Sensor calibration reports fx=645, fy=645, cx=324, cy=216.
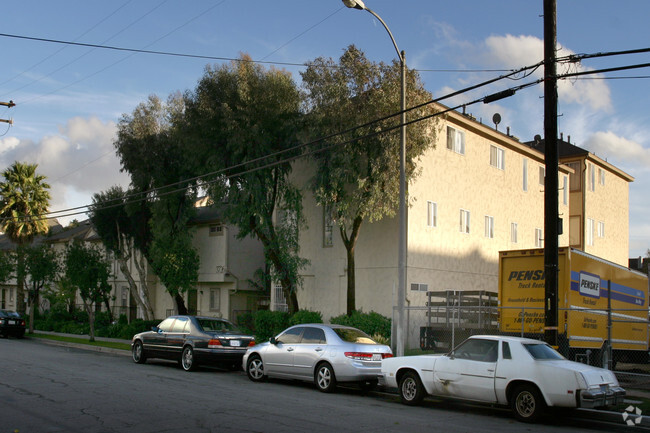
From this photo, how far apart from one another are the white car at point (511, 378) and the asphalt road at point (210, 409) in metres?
0.37

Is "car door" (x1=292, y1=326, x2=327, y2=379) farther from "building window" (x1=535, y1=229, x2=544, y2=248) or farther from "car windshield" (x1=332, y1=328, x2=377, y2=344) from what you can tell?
"building window" (x1=535, y1=229, x2=544, y2=248)

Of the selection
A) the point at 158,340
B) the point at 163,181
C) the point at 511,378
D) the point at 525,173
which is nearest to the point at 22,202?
the point at 163,181

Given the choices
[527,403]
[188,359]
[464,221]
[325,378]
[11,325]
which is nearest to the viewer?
[527,403]

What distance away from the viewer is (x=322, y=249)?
27062mm

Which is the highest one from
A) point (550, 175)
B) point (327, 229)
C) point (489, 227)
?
point (489, 227)

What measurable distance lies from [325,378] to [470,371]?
3.76 m

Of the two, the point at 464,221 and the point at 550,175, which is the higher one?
the point at 464,221

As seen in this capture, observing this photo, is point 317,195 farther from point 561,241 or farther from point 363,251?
Result: point 561,241

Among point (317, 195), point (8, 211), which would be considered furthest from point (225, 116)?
point (8, 211)

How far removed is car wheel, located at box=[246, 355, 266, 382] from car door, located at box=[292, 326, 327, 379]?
1299mm

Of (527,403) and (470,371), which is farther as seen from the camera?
(470,371)

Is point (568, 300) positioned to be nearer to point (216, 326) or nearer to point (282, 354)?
point (282, 354)

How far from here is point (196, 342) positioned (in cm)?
1784

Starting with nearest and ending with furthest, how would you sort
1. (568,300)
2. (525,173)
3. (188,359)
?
(568,300) → (188,359) → (525,173)
